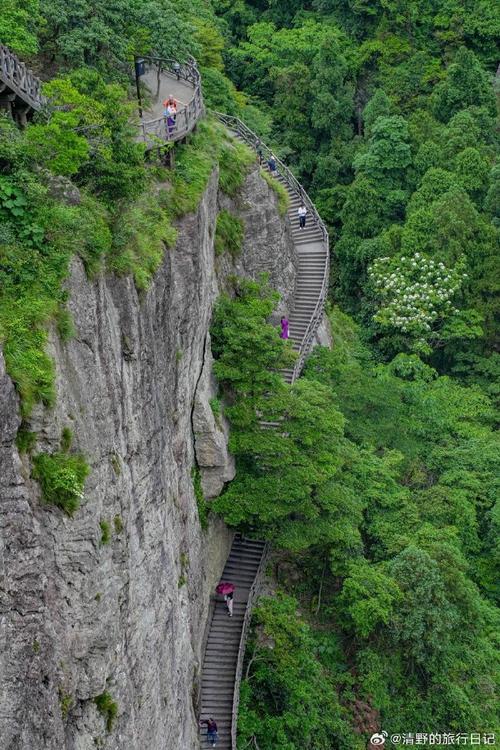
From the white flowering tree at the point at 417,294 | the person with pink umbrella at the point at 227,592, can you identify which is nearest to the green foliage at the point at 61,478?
the person with pink umbrella at the point at 227,592

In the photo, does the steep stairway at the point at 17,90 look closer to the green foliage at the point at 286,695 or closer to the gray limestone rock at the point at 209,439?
the gray limestone rock at the point at 209,439

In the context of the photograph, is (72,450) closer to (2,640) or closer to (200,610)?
(2,640)

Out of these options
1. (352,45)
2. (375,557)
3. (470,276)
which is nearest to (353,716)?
(375,557)

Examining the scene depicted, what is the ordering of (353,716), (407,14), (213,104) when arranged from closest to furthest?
(353,716) → (213,104) → (407,14)

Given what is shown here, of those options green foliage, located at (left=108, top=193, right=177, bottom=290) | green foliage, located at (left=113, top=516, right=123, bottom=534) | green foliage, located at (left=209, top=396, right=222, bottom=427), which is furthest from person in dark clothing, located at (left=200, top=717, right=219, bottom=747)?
green foliage, located at (left=108, top=193, right=177, bottom=290)

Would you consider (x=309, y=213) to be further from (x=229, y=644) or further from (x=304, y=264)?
(x=229, y=644)
